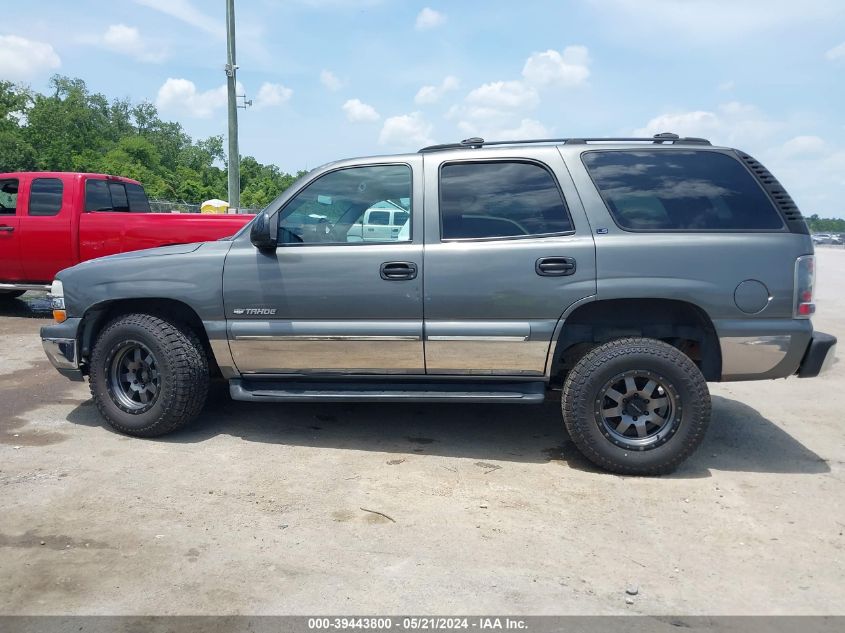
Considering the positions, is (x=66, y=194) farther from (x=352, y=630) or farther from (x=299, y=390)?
(x=352, y=630)

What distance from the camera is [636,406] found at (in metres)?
4.24

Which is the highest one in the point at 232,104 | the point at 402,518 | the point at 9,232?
the point at 232,104

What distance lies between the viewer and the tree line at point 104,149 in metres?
43.8

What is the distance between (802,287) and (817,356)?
16.8 inches

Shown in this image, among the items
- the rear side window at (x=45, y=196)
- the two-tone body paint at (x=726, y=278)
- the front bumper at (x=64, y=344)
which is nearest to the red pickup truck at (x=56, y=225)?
the rear side window at (x=45, y=196)

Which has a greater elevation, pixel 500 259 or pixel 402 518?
pixel 500 259

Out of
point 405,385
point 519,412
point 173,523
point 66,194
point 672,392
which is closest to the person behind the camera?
point 173,523

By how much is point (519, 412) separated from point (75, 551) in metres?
3.36

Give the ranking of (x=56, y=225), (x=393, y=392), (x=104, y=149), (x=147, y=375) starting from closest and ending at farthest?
(x=393, y=392) < (x=147, y=375) < (x=56, y=225) < (x=104, y=149)

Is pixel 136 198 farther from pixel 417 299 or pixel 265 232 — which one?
pixel 417 299

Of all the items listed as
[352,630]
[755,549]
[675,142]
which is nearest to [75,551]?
[352,630]

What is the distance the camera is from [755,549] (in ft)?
10.9

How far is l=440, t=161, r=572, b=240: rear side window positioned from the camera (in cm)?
430

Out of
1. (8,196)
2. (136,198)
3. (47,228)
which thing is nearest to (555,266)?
(47,228)
